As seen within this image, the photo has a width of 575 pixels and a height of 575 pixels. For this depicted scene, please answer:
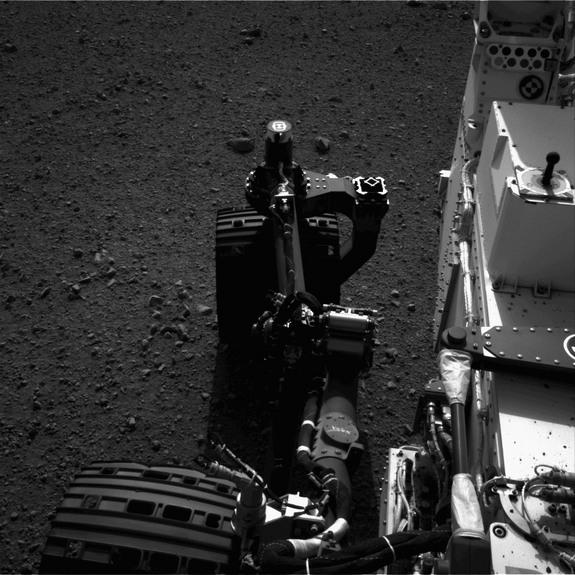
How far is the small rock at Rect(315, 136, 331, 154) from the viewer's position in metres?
6.56

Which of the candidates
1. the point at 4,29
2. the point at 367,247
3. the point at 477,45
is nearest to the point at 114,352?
the point at 367,247

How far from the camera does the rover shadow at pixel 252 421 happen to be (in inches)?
156

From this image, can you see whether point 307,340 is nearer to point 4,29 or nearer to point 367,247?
point 367,247

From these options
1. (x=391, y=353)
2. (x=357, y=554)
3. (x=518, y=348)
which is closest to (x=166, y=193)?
(x=391, y=353)

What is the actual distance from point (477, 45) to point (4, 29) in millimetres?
5613

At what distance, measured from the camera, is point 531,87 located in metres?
4.55

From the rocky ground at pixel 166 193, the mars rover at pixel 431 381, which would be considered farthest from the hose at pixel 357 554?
the rocky ground at pixel 166 193

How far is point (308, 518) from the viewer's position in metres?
2.69

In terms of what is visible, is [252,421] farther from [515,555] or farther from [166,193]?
[166,193]

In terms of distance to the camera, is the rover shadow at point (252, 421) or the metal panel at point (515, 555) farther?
the rover shadow at point (252, 421)

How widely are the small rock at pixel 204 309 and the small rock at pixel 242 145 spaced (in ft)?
6.40

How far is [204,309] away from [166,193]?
4.66 feet

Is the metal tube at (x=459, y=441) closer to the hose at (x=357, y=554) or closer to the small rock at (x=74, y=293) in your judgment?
the hose at (x=357, y=554)

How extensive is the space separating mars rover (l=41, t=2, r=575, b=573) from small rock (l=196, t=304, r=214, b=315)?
1.36ft
